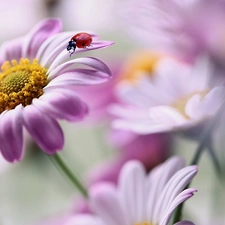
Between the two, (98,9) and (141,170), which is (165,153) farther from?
(98,9)

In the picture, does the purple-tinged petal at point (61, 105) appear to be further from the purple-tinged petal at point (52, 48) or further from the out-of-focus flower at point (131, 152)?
the out-of-focus flower at point (131, 152)

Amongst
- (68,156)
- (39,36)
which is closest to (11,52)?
(39,36)

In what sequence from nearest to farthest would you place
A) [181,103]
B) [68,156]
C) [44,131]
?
[44,131], [181,103], [68,156]

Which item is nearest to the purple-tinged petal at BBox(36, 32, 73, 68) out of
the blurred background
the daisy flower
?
the daisy flower

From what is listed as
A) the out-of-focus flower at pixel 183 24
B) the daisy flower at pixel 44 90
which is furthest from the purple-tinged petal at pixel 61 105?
the out-of-focus flower at pixel 183 24

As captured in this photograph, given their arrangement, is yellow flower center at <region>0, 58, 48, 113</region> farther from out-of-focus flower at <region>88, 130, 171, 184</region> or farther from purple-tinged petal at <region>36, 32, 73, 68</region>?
out-of-focus flower at <region>88, 130, 171, 184</region>

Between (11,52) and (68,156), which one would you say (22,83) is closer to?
(11,52)
